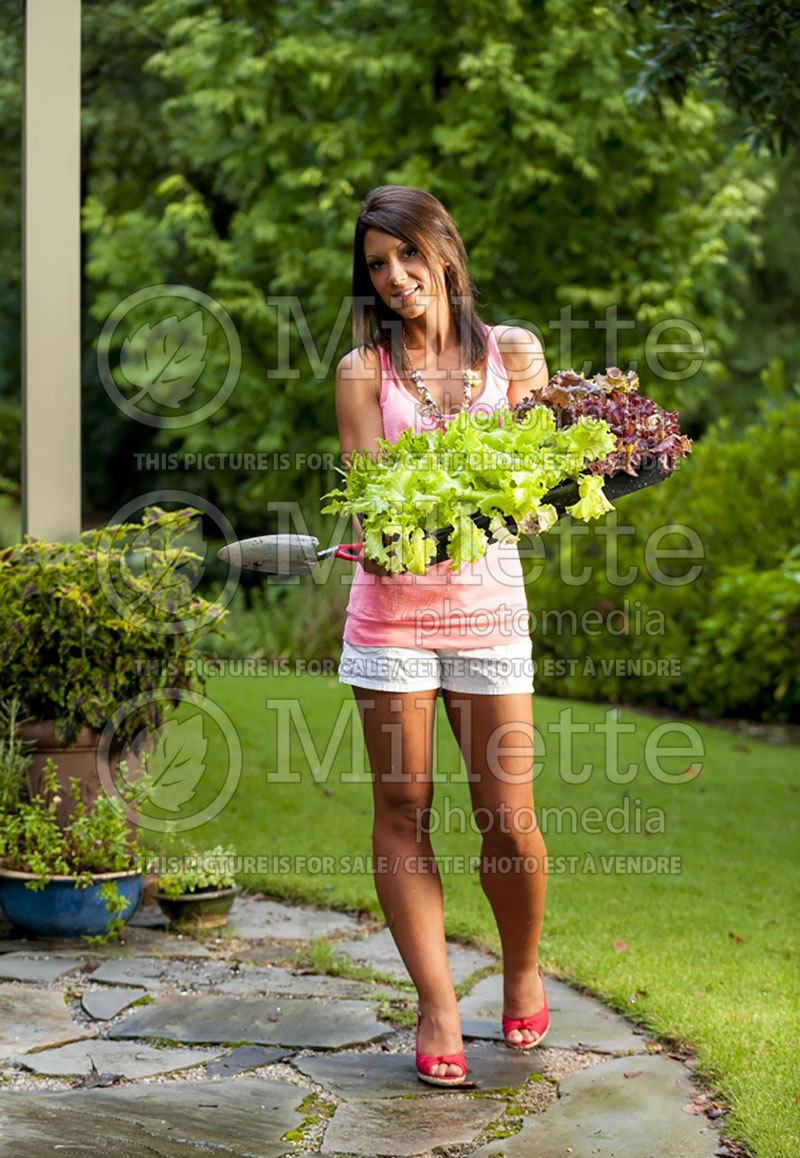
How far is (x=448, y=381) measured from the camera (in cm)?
286

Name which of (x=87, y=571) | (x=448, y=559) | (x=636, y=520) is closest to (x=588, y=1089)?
(x=448, y=559)

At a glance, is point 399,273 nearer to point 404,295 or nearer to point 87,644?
point 404,295

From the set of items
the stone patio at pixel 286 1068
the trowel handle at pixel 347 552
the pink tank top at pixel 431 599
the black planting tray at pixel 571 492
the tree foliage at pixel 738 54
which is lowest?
the stone patio at pixel 286 1068

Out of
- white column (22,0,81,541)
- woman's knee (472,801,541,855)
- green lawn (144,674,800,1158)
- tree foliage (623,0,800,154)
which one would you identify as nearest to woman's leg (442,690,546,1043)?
A: woman's knee (472,801,541,855)

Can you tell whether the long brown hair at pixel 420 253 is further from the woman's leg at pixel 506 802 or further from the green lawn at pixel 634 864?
the green lawn at pixel 634 864

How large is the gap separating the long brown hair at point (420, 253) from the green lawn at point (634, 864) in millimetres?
1680

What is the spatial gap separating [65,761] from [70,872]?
37 centimetres

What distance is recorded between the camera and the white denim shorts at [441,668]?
2744 mm

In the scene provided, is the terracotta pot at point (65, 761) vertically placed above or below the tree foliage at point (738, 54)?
below

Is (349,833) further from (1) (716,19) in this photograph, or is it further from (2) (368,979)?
(1) (716,19)

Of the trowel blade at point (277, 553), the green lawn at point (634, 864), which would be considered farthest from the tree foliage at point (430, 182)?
the trowel blade at point (277, 553)

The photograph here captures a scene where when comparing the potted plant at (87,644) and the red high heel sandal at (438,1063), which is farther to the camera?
the potted plant at (87,644)

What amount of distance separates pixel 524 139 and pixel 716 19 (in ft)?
19.1

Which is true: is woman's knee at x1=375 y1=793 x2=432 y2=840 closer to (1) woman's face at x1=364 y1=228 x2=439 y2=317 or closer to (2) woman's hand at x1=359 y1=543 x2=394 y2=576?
(2) woman's hand at x1=359 y1=543 x2=394 y2=576
